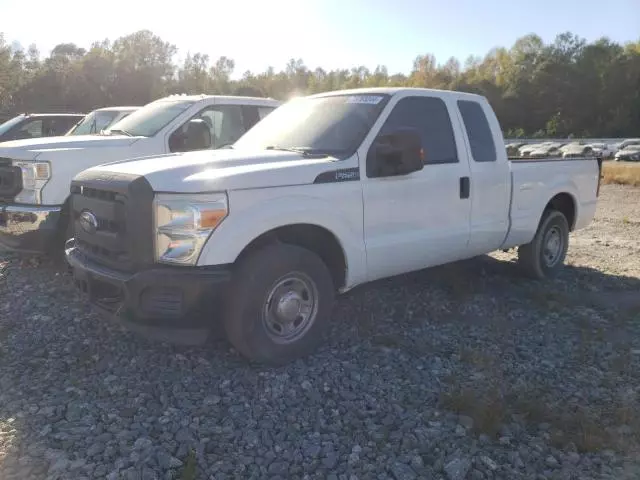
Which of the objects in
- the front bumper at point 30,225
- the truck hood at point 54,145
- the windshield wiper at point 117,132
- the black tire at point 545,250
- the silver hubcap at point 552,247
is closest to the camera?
the front bumper at point 30,225

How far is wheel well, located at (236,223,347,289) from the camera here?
4.38 meters

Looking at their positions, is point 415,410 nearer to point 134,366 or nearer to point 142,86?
point 134,366

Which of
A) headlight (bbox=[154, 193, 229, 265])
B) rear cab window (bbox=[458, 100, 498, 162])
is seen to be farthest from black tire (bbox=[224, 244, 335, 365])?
rear cab window (bbox=[458, 100, 498, 162])

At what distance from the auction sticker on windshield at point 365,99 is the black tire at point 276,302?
1.53 m

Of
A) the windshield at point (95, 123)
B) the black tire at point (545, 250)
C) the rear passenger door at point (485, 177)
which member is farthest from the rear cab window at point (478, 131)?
the windshield at point (95, 123)

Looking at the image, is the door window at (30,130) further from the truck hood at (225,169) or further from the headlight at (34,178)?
the truck hood at (225,169)

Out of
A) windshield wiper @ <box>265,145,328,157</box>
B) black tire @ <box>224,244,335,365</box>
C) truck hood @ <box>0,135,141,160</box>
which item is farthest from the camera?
truck hood @ <box>0,135,141,160</box>

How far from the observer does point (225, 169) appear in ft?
13.9

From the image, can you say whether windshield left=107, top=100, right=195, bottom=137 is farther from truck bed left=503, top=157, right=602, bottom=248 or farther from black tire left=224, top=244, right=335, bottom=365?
truck bed left=503, top=157, right=602, bottom=248

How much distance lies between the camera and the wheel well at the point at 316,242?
4.38 meters

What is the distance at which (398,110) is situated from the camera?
5.17 m

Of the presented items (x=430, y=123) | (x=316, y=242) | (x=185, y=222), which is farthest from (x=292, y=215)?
(x=430, y=123)

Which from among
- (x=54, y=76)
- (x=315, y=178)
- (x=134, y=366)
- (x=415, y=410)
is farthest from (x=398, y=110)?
(x=54, y=76)

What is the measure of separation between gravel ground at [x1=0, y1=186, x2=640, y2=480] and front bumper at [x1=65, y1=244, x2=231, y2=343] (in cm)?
43
